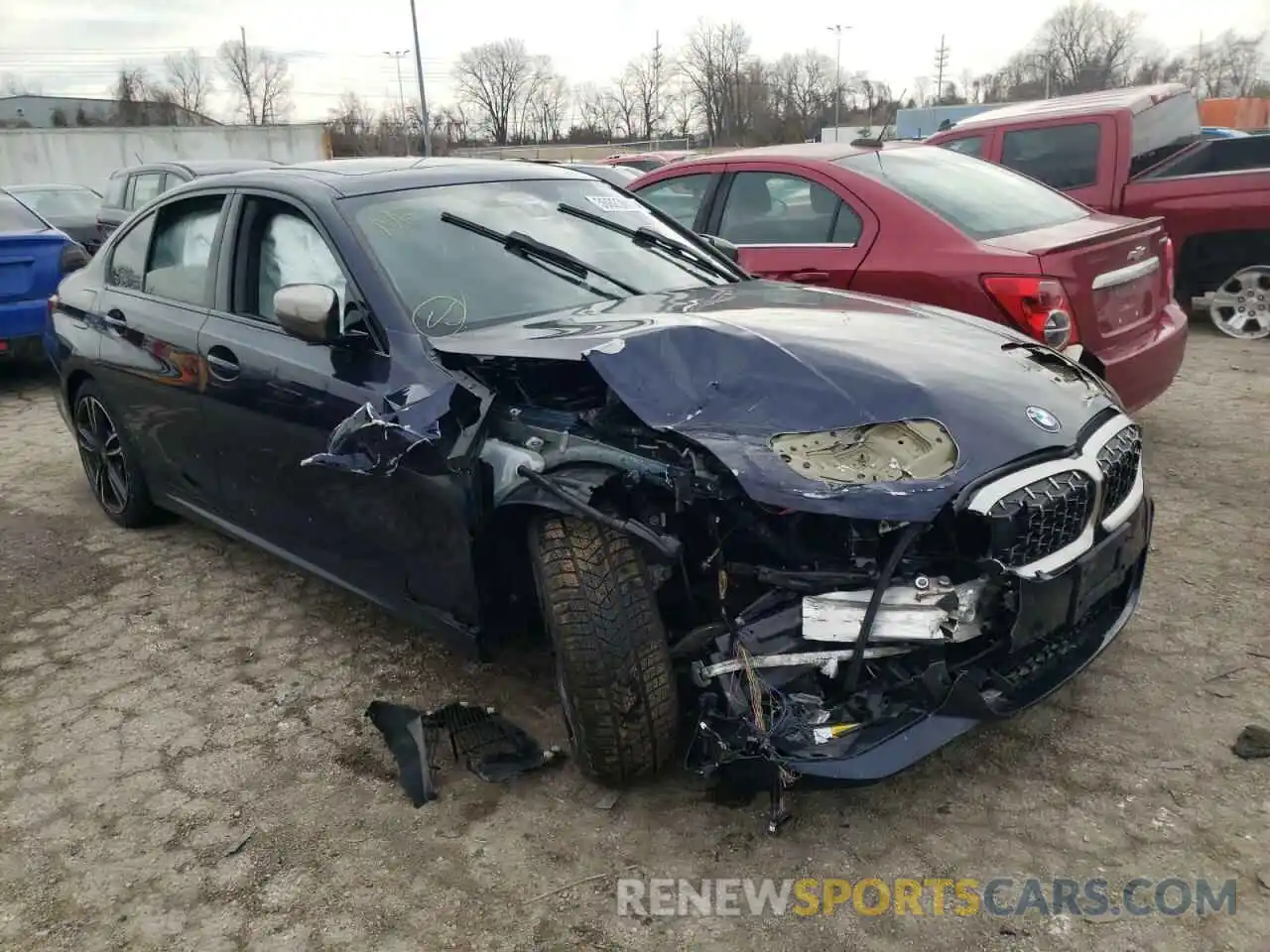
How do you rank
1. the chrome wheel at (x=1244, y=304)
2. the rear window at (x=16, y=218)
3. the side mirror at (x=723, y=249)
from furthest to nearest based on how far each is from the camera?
the rear window at (x=16, y=218) → the chrome wheel at (x=1244, y=304) → the side mirror at (x=723, y=249)

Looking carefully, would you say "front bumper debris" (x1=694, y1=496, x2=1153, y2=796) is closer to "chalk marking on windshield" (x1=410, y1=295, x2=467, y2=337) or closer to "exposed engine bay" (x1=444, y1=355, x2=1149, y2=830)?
"exposed engine bay" (x1=444, y1=355, x2=1149, y2=830)

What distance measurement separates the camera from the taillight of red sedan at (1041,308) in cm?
438

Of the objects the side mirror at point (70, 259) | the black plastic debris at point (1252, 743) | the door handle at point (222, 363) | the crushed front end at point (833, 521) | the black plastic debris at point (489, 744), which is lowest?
the black plastic debris at point (1252, 743)

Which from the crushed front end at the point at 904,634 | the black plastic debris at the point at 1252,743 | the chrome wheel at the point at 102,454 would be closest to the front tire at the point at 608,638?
the crushed front end at the point at 904,634

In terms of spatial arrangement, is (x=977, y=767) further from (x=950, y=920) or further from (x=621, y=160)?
(x=621, y=160)

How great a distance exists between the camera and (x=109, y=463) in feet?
16.0

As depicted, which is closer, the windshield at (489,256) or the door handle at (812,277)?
the windshield at (489,256)

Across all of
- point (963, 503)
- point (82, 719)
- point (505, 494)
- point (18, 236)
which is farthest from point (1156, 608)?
point (18, 236)

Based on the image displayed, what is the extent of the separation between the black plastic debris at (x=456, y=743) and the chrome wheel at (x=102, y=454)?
2.48 meters

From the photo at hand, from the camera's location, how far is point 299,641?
3.72 meters

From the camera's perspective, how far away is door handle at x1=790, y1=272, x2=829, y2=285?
17.0 feet

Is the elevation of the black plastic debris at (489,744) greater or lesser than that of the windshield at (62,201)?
lesser

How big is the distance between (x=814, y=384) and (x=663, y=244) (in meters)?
1.60

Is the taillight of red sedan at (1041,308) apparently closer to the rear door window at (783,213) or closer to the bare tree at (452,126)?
the rear door window at (783,213)
